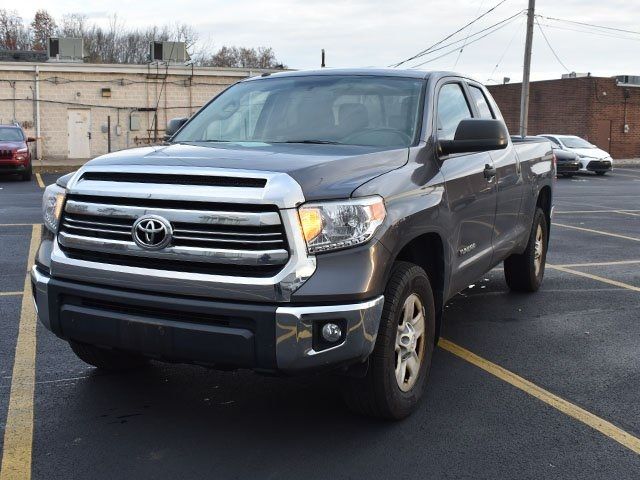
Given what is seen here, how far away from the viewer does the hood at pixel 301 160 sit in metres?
3.64

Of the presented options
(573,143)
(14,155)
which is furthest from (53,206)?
(573,143)

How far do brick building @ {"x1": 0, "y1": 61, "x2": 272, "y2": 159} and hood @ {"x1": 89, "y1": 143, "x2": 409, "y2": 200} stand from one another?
30194 millimetres

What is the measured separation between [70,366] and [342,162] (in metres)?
2.39

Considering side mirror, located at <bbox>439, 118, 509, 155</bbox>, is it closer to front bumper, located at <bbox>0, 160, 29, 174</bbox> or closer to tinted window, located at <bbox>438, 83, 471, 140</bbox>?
tinted window, located at <bbox>438, 83, 471, 140</bbox>

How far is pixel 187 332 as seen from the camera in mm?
3520

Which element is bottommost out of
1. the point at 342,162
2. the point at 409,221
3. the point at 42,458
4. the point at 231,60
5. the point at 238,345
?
the point at 42,458

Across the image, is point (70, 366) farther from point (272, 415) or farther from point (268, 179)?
point (268, 179)

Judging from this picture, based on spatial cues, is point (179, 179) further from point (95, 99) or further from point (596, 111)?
point (596, 111)

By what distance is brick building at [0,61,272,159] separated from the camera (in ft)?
109

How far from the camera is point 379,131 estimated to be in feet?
15.8

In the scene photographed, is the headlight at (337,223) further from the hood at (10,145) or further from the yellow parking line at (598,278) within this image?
the hood at (10,145)

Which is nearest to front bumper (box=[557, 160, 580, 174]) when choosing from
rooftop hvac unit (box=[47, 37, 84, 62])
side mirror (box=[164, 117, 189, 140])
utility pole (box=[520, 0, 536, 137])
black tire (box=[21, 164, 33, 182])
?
utility pole (box=[520, 0, 536, 137])

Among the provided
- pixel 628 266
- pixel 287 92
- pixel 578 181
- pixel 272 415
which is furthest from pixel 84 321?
pixel 578 181

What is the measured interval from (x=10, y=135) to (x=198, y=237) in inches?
834
